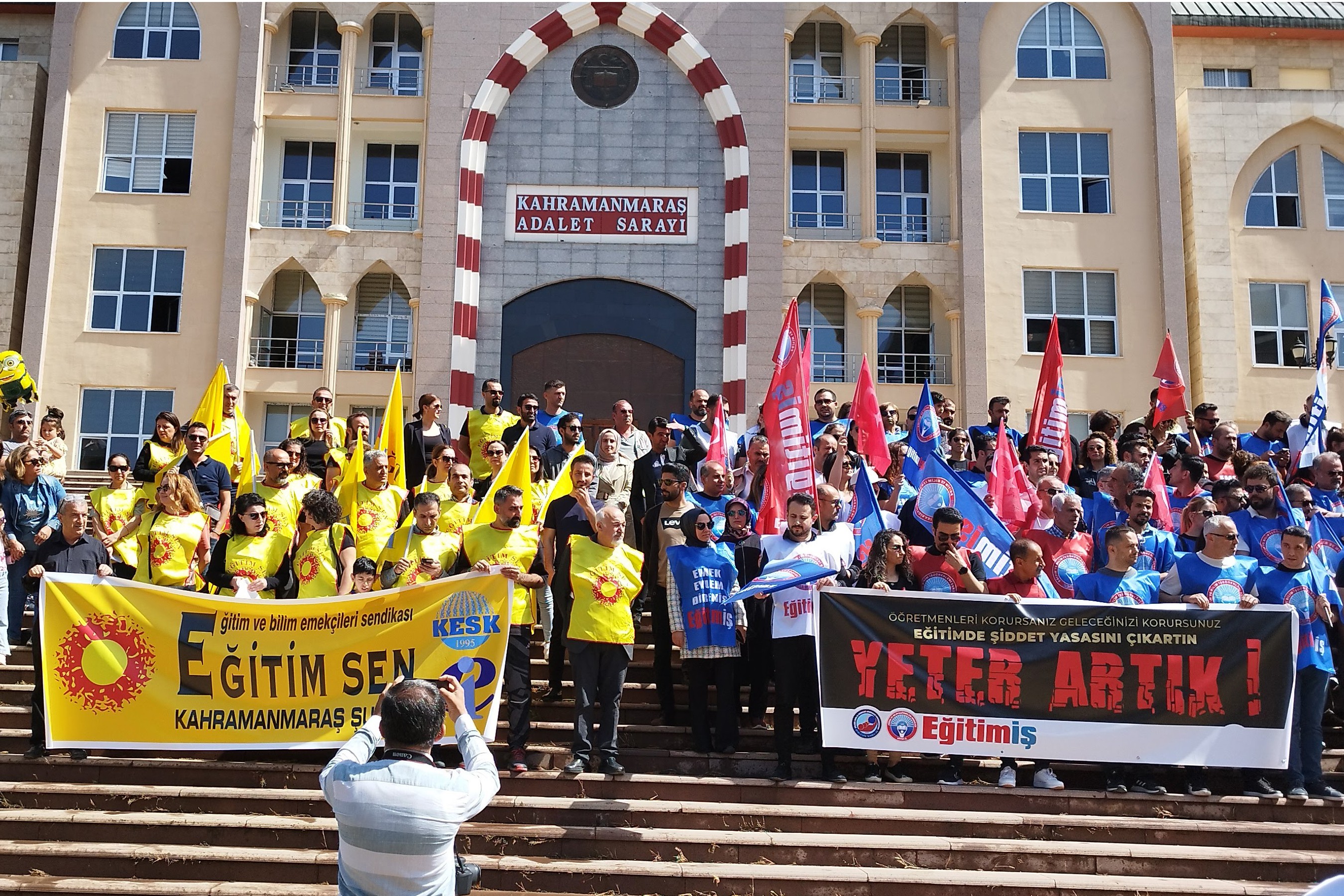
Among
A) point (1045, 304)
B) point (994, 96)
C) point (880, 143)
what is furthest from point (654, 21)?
point (1045, 304)

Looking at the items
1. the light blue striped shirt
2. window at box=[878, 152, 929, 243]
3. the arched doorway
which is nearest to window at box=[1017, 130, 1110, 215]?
window at box=[878, 152, 929, 243]

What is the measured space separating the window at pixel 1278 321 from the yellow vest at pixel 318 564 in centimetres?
2068

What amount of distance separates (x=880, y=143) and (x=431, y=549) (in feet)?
59.5

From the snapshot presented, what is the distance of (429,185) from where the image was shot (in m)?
23.4

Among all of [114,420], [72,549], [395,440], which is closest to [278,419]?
[114,420]

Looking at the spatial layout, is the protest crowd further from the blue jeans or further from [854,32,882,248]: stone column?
[854,32,882,248]: stone column

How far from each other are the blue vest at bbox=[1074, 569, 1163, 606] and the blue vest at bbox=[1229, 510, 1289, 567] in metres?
1.39

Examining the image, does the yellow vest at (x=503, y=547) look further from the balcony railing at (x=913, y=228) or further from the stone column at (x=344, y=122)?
the balcony railing at (x=913, y=228)

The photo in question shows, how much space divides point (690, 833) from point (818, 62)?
2031 centimetres

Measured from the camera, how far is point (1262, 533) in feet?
32.9

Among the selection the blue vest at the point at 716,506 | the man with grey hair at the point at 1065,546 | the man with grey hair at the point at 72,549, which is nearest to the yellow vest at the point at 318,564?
the man with grey hair at the point at 72,549

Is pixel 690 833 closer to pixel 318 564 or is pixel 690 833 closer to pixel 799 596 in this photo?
pixel 799 596

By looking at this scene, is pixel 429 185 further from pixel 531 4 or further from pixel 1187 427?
pixel 1187 427

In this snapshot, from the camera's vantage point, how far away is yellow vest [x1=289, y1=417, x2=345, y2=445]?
13.4 metres
